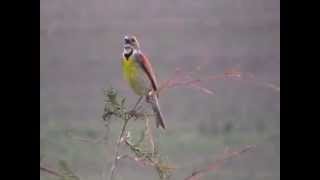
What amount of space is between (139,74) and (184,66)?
0.56ft

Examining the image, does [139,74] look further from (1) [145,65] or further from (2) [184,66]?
(2) [184,66]

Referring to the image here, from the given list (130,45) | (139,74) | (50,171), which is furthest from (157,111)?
(50,171)

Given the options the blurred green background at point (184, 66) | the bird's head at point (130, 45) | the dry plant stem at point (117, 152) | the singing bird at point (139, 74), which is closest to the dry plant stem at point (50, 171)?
the blurred green background at point (184, 66)

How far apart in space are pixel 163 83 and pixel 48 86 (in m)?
0.44

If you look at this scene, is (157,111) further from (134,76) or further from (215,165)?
(215,165)

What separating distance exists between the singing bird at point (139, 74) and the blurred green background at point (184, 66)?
24 millimetres

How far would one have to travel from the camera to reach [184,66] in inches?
85.4

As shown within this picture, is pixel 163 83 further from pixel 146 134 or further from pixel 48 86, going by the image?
pixel 48 86

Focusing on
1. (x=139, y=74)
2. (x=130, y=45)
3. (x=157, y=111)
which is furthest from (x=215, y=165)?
(x=130, y=45)

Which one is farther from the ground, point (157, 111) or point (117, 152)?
point (157, 111)

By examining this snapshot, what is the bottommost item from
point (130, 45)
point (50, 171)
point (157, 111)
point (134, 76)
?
point (50, 171)

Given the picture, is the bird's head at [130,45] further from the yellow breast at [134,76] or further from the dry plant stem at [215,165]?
the dry plant stem at [215,165]
